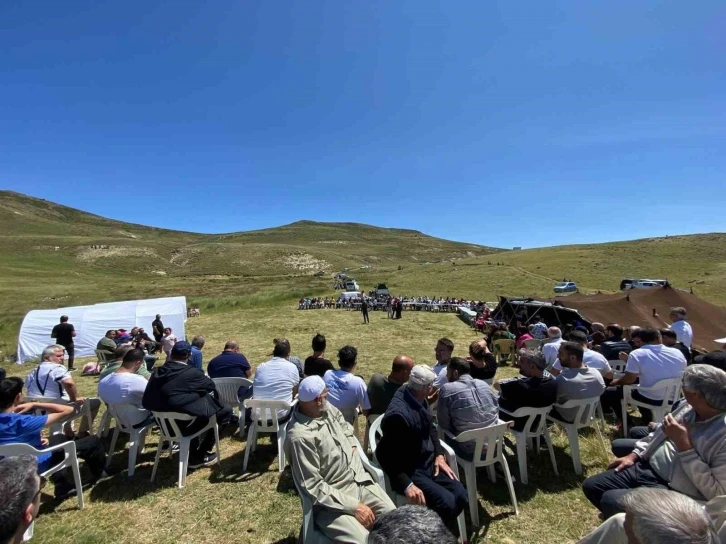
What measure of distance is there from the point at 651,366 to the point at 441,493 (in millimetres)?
3697

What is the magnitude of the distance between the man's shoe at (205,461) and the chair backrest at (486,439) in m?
3.30

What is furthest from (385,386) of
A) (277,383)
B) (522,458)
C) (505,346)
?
(505,346)

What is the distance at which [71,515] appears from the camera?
3564 mm

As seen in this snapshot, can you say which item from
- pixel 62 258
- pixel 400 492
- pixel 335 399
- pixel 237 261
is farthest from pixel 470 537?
pixel 62 258

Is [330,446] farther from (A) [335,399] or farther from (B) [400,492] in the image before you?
(A) [335,399]

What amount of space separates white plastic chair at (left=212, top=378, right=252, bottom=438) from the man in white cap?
2.60 metres

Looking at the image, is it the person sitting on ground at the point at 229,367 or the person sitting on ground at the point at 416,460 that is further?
the person sitting on ground at the point at 229,367

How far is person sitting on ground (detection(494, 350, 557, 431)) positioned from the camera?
387 centimetres

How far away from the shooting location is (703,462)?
234 cm

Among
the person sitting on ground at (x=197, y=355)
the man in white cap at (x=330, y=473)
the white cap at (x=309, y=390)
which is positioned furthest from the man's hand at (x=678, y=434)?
the person sitting on ground at (x=197, y=355)

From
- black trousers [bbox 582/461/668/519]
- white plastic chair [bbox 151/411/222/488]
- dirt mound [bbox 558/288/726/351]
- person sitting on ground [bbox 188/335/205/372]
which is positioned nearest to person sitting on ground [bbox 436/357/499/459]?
black trousers [bbox 582/461/668/519]

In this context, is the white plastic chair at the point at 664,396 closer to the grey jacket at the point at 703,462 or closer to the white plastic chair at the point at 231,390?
the grey jacket at the point at 703,462

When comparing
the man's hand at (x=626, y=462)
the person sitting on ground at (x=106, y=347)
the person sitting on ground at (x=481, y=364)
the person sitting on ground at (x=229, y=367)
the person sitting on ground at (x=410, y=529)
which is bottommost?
the person sitting on ground at (x=106, y=347)

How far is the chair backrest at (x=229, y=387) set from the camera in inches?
209
